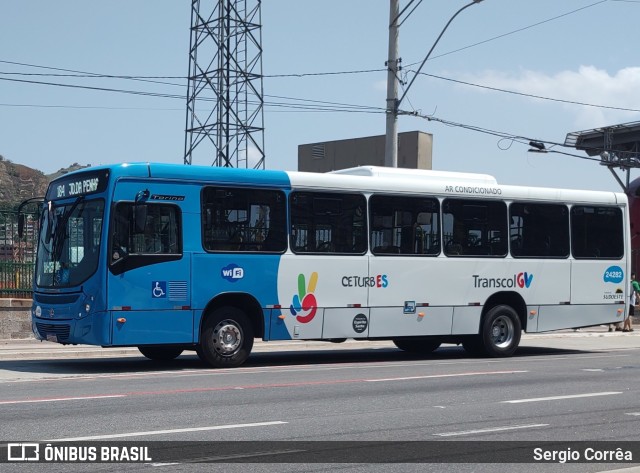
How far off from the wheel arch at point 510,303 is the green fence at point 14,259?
1016 centimetres

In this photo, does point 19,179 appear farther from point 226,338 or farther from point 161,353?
point 226,338

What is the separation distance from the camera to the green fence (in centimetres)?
2317

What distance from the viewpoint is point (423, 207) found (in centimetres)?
1909

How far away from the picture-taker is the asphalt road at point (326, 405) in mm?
9195

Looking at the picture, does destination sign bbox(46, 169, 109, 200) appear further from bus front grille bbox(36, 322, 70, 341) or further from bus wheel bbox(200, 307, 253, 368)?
bus wheel bbox(200, 307, 253, 368)

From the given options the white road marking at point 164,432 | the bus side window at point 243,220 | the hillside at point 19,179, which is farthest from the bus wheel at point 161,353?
the hillside at point 19,179

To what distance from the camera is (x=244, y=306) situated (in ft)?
56.3

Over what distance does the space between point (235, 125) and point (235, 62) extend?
102 inches

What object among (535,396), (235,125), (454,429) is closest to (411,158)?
(235,125)

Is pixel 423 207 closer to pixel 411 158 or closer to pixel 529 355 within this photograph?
pixel 529 355

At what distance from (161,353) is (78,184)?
12.0 feet

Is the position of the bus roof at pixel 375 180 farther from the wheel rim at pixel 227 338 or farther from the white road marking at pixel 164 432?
the white road marking at pixel 164 432

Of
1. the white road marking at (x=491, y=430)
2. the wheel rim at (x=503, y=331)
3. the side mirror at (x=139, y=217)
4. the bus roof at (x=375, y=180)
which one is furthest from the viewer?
the wheel rim at (x=503, y=331)

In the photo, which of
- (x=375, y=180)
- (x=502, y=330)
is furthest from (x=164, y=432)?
(x=502, y=330)
